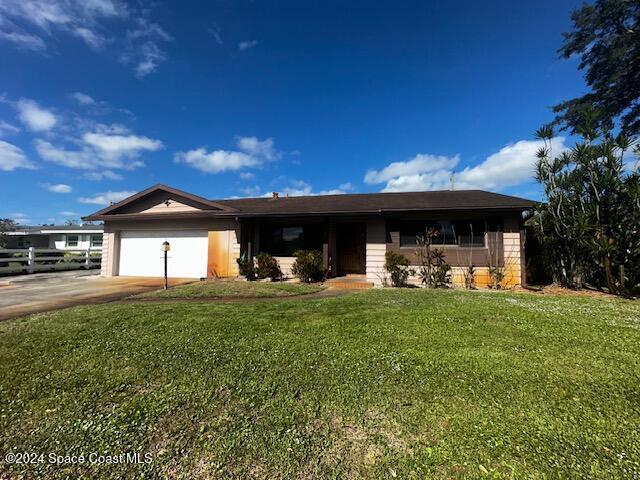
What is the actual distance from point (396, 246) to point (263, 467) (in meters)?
10.3

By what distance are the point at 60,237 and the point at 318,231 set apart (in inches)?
1402

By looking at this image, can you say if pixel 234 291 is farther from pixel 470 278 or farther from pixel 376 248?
pixel 470 278

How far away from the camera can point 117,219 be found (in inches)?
560

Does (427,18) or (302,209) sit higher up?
(427,18)

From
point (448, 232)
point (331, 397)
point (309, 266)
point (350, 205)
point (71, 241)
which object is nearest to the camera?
point (331, 397)

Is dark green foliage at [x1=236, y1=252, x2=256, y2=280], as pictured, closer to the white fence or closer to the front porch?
the front porch

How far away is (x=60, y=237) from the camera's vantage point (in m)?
34.5

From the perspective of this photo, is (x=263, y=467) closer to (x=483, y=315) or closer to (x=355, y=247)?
(x=483, y=315)

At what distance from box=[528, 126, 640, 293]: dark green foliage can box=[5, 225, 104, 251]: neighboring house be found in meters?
37.4

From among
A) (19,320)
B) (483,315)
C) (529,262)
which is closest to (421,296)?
(483,315)

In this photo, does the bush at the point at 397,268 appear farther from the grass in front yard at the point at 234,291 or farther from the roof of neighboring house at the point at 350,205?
the grass in front yard at the point at 234,291

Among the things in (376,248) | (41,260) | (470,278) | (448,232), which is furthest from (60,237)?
(470,278)

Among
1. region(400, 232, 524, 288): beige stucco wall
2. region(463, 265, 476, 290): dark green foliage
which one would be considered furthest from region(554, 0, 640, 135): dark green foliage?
region(463, 265, 476, 290): dark green foliage

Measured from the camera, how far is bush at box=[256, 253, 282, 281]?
12.3 metres
